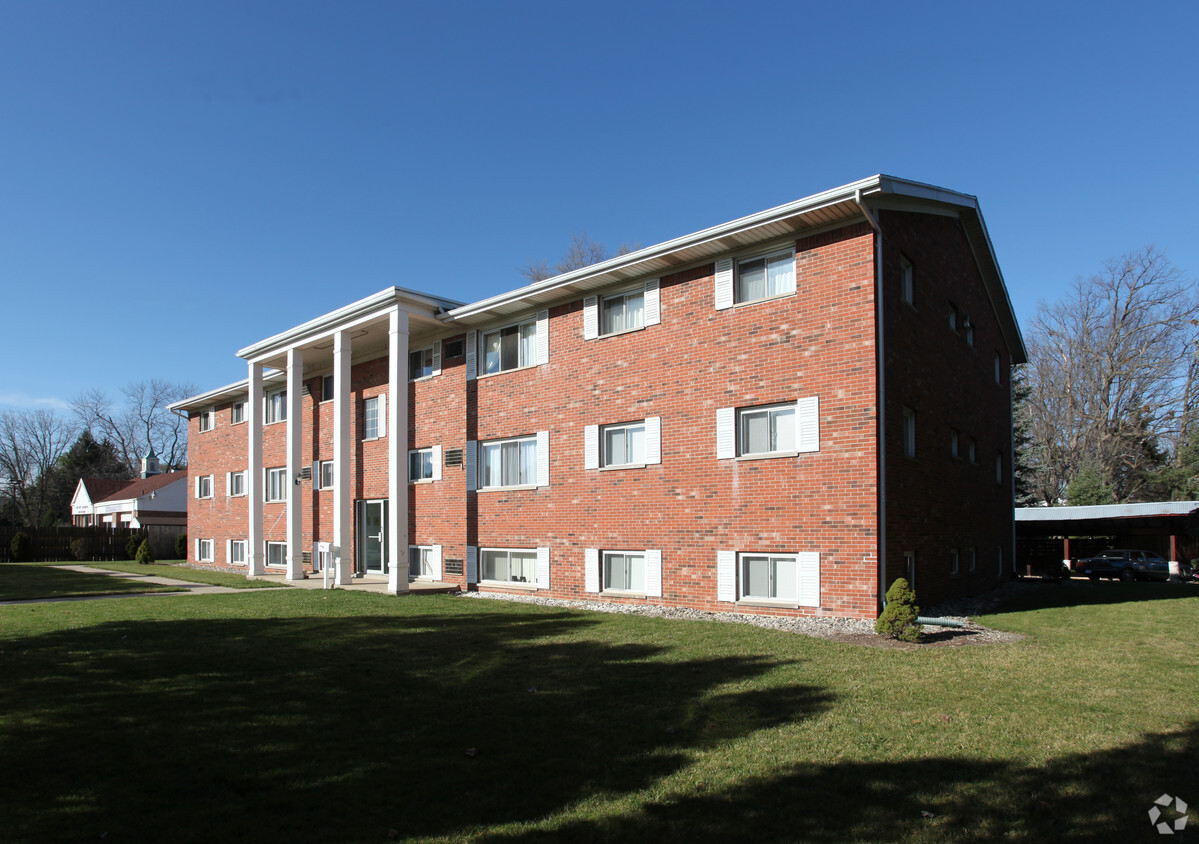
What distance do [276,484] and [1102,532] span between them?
99.5ft

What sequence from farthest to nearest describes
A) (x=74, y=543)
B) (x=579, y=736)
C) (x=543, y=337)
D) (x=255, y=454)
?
1. (x=74, y=543)
2. (x=255, y=454)
3. (x=543, y=337)
4. (x=579, y=736)

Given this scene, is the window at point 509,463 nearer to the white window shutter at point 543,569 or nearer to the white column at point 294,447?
the white window shutter at point 543,569

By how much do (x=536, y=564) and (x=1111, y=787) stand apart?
41.3 ft

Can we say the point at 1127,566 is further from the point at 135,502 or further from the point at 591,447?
the point at 135,502

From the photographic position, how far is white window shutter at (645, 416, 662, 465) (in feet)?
48.0

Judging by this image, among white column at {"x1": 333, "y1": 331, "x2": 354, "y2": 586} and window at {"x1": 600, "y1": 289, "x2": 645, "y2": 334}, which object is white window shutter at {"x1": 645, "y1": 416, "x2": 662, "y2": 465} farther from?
white column at {"x1": 333, "y1": 331, "x2": 354, "y2": 586}

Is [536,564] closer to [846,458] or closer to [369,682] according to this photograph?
[846,458]

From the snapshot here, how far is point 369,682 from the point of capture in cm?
777

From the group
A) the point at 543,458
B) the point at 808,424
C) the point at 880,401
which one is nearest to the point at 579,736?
the point at 808,424

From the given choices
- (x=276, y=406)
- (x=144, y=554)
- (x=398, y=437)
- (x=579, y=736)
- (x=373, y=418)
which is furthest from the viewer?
(x=144, y=554)

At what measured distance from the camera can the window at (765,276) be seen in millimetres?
13328

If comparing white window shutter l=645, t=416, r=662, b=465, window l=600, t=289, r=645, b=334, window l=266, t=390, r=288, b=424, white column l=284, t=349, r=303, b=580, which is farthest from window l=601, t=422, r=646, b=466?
window l=266, t=390, r=288, b=424

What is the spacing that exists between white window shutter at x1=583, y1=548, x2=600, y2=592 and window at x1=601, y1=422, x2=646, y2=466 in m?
1.80

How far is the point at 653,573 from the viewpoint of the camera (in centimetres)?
1453
